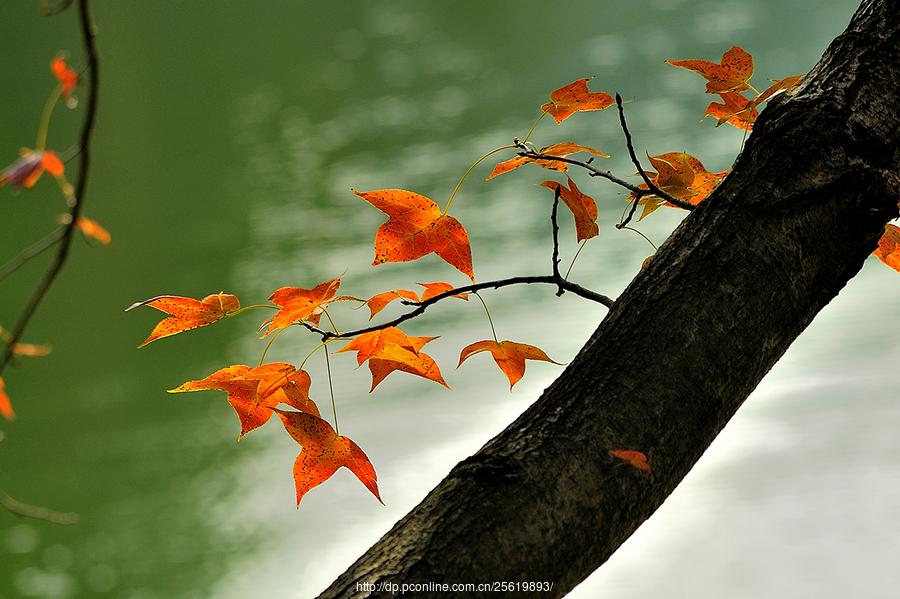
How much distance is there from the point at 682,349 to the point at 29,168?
0.24m

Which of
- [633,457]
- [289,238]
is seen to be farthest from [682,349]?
[289,238]

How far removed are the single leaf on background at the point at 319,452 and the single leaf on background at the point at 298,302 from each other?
50mm

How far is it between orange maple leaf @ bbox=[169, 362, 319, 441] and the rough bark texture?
0.14 metres

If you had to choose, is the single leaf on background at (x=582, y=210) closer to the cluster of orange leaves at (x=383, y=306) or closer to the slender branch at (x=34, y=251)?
the cluster of orange leaves at (x=383, y=306)

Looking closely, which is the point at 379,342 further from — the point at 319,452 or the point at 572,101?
the point at 572,101

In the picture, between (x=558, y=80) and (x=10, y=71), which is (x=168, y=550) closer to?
(x=558, y=80)

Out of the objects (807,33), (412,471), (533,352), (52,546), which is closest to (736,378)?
(533,352)

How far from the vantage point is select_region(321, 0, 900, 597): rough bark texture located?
0.35 m

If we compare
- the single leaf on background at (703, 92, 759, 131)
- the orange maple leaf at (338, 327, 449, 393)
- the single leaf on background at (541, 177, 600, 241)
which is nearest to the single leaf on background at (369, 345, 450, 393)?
the orange maple leaf at (338, 327, 449, 393)

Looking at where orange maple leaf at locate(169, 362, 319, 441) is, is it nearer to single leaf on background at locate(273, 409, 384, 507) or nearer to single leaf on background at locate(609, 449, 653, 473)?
single leaf on background at locate(273, 409, 384, 507)

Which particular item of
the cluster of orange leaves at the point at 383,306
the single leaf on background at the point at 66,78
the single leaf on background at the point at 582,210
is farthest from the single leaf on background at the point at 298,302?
the single leaf on background at the point at 66,78

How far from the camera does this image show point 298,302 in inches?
20.4

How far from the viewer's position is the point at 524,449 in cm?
37

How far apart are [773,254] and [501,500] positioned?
0.49 feet
